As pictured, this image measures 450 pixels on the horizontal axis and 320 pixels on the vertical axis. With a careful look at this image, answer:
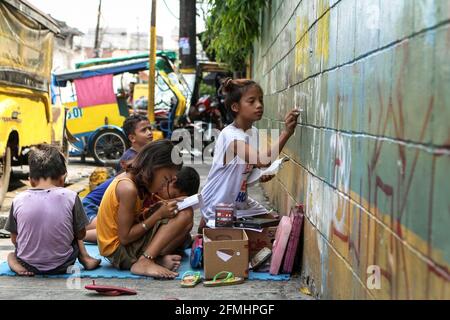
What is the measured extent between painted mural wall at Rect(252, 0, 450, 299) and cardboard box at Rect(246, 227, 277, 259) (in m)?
0.34

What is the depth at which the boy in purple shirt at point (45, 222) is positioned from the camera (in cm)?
404

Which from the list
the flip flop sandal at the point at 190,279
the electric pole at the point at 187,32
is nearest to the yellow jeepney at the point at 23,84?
the flip flop sandal at the point at 190,279

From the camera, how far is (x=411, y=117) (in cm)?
191

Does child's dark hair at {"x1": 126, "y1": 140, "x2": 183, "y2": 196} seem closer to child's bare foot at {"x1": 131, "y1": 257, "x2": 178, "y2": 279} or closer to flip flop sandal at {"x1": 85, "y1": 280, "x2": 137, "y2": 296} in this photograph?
child's bare foot at {"x1": 131, "y1": 257, "x2": 178, "y2": 279}

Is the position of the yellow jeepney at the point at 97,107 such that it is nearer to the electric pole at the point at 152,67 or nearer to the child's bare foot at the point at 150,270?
the electric pole at the point at 152,67

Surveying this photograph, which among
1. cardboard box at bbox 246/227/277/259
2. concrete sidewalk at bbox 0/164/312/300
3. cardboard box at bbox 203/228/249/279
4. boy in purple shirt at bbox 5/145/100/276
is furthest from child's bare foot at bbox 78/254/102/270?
cardboard box at bbox 246/227/277/259

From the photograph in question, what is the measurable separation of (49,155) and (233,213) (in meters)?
1.38

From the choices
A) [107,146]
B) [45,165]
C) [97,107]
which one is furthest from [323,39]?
[97,107]

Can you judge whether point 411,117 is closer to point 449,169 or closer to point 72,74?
point 449,169

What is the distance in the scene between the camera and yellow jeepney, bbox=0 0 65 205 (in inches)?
297

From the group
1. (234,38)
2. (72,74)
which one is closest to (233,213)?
(234,38)

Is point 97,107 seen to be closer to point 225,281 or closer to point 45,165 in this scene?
point 45,165

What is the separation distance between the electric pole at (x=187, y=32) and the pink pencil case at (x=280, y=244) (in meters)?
12.7
